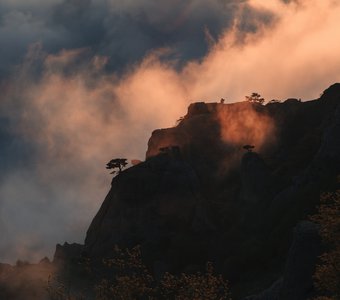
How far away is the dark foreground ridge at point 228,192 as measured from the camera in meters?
115

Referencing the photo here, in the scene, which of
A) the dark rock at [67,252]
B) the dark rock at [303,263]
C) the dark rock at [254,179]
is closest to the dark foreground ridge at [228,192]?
the dark rock at [67,252]

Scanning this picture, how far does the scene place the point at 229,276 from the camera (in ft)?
379

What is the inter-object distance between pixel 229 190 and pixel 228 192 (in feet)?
3.90

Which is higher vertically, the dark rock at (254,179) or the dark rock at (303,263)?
the dark rock at (254,179)

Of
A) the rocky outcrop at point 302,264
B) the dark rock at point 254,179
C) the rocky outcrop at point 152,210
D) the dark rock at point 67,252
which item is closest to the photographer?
the rocky outcrop at point 302,264

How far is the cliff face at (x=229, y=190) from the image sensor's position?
115 meters

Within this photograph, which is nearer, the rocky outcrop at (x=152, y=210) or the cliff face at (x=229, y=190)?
the cliff face at (x=229, y=190)

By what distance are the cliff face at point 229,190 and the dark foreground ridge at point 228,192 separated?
30cm

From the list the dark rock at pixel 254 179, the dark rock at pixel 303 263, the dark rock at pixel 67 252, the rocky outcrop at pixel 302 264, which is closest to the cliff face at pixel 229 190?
the dark rock at pixel 254 179

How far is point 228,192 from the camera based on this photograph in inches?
6235

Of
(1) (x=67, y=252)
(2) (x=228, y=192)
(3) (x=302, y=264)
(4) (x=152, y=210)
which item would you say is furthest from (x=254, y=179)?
(3) (x=302, y=264)

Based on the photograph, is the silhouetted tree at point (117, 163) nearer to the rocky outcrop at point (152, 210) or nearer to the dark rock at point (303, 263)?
the rocky outcrop at point (152, 210)

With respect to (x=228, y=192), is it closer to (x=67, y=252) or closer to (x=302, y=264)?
(x=67, y=252)

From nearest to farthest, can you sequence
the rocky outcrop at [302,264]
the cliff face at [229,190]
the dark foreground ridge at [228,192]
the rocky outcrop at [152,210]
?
the rocky outcrop at [302,264], the dark foreground ridge at [228,192], the cliff face at [229,190], the rocky outcrop at [152,210]
